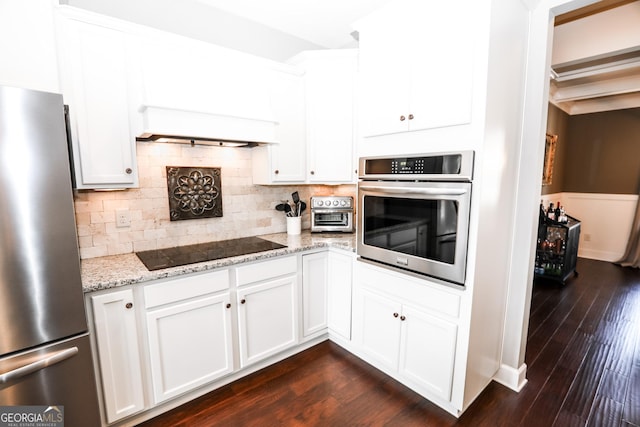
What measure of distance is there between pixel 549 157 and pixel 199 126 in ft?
16.8

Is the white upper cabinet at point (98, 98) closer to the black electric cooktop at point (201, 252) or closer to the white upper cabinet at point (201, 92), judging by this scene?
the white upper cabinet at point (201, 92)

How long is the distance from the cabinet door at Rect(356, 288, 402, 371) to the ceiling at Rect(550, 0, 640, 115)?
9.28ft

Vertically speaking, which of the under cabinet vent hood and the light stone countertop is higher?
the under cabinet vent hood

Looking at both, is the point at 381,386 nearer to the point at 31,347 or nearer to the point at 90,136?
the point at 31,347

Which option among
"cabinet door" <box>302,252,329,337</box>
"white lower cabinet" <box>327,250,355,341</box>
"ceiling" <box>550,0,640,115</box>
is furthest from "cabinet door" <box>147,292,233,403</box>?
"ceiling" <box>550,0,640,115</box>

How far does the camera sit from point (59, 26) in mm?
1591

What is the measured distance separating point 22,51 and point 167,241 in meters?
1.35

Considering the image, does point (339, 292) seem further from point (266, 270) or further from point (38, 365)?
point (38, 365)

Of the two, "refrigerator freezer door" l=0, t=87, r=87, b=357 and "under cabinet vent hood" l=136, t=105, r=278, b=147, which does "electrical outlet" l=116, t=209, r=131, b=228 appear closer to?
"under cabinet vent hood" l=136, t=105, r=278, b=147

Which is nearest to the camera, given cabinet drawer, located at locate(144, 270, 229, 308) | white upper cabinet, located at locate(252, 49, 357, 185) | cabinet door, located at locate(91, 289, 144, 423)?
cabinet door, located at locate(91, 289, 144, 423)

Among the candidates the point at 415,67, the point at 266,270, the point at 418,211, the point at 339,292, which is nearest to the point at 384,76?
the point at 415,67

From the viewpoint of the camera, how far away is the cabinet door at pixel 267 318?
2.10 m

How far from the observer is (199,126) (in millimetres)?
1922

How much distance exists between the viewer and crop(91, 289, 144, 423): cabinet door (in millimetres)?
1570
